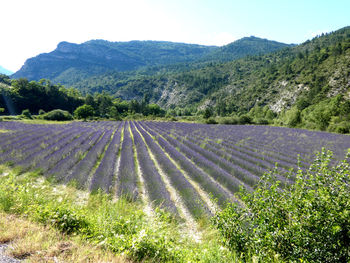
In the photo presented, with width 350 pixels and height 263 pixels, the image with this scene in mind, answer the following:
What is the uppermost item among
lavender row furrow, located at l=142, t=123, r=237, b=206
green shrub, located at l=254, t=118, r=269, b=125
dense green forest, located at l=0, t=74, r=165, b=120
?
dense green forest, located at l=0, t=74, r=165, b=120

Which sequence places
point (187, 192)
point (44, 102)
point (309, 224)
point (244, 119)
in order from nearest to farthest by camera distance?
point (309, 224), point (187, 192), point (244, 119), point (44, 102)

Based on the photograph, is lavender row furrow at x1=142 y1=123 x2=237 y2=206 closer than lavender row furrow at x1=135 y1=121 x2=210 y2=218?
No

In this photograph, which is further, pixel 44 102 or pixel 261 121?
pixel 44 102

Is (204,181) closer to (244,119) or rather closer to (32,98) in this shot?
(244,119)

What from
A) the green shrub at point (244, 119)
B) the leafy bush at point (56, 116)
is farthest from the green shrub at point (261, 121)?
the leafy bush at point (56, 116)

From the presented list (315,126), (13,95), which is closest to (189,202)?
(315,126)

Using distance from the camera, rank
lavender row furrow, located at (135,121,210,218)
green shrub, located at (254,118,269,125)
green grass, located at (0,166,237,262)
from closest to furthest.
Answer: green grass, located at (0,166,237,262)
lavender row furrow, located at (135,121,210,218)
green shrub, located at (254,118,269,125)

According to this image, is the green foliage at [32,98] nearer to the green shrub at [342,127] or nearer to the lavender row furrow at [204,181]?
the lavender row furrow at [204,181]

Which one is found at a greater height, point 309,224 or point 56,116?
point 56,116

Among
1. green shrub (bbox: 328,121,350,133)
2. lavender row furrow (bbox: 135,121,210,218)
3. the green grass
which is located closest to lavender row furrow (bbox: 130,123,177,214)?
lavender row furrow (bbox: 135,121,210,218)

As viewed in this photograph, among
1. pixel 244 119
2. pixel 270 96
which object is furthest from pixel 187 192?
pixel 270 96

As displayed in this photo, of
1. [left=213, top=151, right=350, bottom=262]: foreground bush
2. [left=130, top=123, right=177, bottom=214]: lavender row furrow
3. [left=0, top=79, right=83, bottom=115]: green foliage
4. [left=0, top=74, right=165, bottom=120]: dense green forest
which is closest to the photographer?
[left=213, top=151, right=350, bottom=262]: foreground bush

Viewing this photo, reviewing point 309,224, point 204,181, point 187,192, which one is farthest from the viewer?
point 204,181

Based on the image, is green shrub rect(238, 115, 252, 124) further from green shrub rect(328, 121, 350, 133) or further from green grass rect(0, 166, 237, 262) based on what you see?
green grass rect(0, 166, 237, 262)
